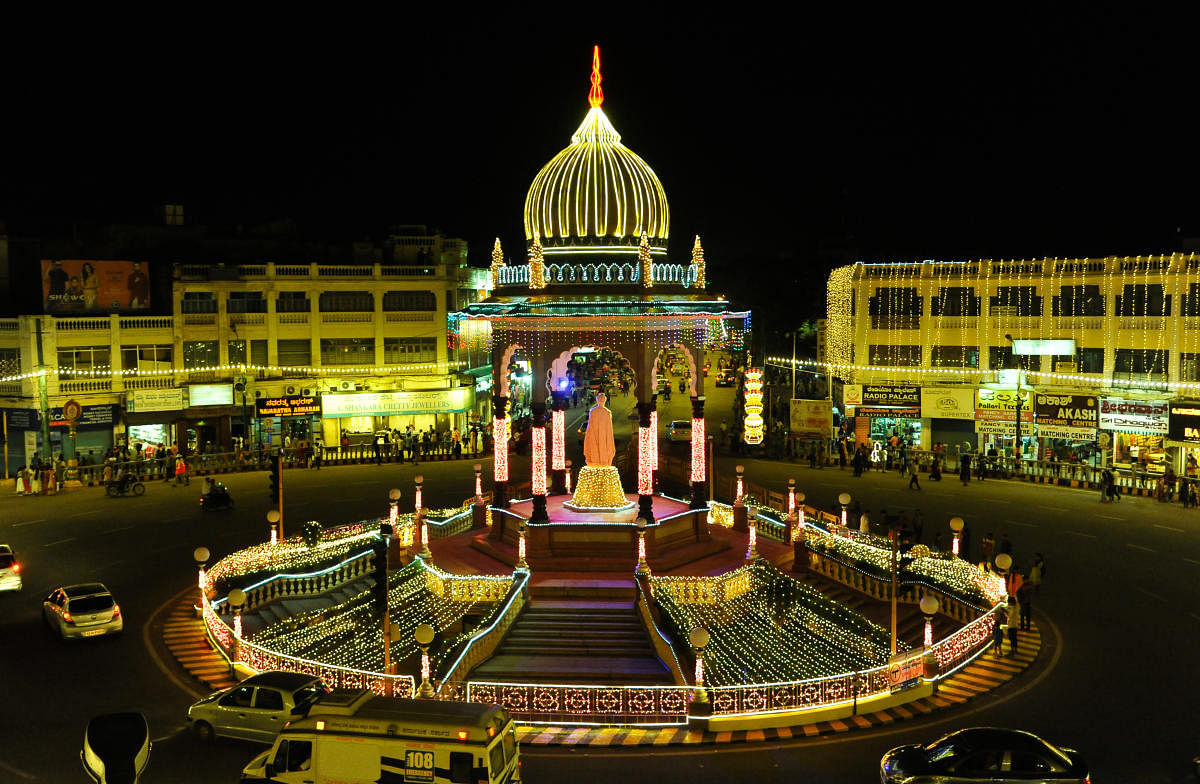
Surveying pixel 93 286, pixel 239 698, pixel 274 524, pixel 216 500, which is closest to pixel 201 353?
pixel 93 286

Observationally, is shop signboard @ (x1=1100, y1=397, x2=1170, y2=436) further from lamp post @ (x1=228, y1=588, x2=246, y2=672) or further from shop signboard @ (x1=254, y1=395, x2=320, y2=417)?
lamp post @ (x1=228, y1=588, x2=246, y2=672)

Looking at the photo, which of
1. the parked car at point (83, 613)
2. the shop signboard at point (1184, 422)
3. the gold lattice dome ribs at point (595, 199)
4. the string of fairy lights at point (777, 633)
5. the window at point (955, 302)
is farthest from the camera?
Result: the window at point (955, 302)

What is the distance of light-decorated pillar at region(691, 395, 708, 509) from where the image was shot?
27125 millimetres

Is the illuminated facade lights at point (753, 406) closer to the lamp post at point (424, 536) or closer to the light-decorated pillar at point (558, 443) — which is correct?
the light-decorated pillar at point (558, 443)

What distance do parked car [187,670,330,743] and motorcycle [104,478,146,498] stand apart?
79.9ft

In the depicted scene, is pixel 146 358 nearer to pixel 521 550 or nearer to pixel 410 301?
pixel 410 301

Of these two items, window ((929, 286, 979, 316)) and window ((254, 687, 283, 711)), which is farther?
window ((929, 286, 979, 316))

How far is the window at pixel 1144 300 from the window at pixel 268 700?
38.5m

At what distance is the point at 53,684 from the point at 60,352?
98.6 ft

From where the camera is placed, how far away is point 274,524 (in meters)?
27.7

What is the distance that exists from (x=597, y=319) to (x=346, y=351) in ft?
94.3

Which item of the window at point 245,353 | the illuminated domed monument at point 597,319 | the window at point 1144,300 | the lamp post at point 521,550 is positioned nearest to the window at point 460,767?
the lamp post at point 521,550

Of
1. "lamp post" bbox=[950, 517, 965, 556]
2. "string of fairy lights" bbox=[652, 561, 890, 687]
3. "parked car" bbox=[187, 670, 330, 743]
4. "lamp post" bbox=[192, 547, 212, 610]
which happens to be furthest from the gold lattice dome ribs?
"parked car" bbox=[187, 670, 330, 743]

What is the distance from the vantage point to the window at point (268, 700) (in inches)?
672
